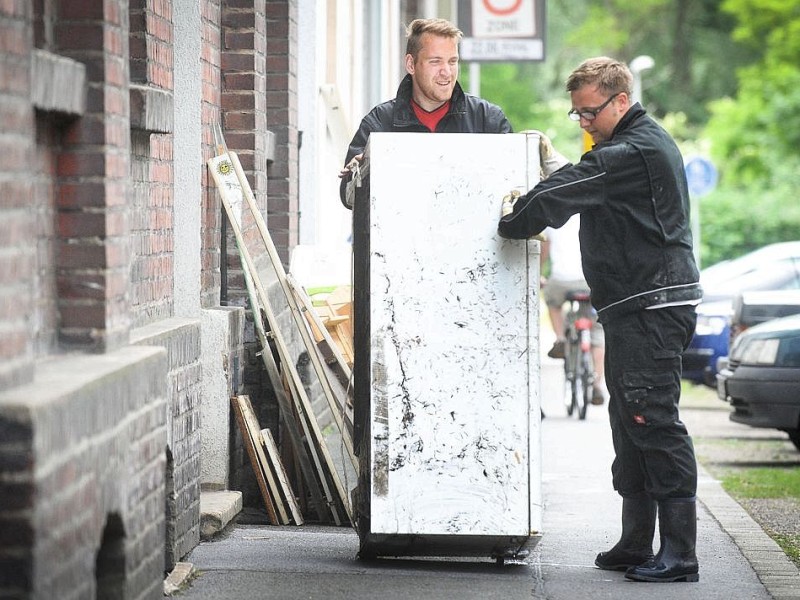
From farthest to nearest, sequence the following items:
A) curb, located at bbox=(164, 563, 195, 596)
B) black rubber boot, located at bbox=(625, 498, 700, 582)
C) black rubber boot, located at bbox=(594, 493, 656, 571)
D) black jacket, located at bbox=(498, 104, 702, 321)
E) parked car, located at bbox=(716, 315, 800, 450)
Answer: parked car, located at bbox=(716, 315, 800, 450), black rubber boot, located at bbox=(594, 493, 656, 571), black rubber boot, located at bbox=(625, 498, 700, 582), black jacket, located at bbox=(498, 104, 702, 321), curb, located at bbox=(164, 563, 195, 596)

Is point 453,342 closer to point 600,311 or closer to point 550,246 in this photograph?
point 600,311

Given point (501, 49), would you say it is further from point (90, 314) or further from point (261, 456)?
point (90, 314)

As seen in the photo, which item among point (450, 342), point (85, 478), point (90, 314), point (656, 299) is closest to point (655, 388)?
point (656, 299)

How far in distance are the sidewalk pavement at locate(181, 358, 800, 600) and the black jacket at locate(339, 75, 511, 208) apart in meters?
1.48

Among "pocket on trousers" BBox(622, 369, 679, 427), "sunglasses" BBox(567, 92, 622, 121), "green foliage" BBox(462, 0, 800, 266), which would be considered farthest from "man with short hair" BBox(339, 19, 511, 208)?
"green foliage" BBox(462, 0, 800, 266)

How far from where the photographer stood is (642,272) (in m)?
5.71

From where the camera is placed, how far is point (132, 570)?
15.0 feet

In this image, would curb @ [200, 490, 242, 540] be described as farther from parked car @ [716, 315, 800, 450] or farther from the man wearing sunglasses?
parked car @ [716, 315, 800, 450]

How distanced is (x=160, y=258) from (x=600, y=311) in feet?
5.64

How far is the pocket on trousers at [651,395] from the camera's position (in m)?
5.75

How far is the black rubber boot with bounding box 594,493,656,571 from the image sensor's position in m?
6.13

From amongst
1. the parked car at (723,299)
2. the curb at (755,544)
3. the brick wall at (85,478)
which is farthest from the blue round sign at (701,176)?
the brick wall at (85,478)

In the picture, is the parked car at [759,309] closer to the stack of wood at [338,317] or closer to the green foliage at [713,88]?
the stack of wood at [338,317]

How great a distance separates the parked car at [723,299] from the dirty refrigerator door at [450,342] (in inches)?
371
